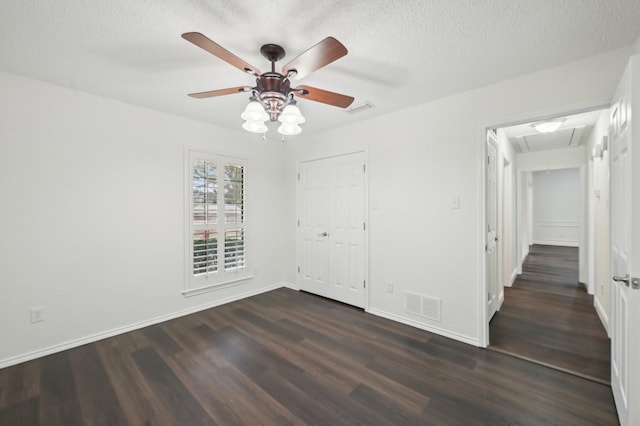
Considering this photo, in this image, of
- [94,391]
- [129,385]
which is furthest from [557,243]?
[94,391]

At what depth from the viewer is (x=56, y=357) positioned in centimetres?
241

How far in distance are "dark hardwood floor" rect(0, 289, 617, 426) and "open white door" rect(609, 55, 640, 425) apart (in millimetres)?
379

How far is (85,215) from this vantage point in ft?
8.77

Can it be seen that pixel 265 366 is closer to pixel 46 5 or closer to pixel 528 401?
pixel 528 401

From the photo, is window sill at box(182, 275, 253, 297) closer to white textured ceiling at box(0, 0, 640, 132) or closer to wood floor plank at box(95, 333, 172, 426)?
wood floor plank at box(95, 333, 172, 426)

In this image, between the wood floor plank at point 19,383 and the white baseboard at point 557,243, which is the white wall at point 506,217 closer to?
the wood floor plank at point 19,383

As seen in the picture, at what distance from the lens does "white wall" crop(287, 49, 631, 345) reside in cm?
221

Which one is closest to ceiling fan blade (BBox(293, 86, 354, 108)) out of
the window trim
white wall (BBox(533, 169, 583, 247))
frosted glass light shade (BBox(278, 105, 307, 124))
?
frosted glass light shade (BBox(278, 105, 307, 124))

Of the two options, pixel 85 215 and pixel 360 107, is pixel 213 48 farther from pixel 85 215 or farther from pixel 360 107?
pixel 85 215

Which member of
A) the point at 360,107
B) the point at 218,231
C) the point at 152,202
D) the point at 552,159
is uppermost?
the point at 360,107

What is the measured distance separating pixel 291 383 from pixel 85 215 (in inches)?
102

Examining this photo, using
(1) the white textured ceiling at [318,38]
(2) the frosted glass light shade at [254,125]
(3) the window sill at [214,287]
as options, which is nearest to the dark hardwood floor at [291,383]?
(3) the window sill at [214,287]

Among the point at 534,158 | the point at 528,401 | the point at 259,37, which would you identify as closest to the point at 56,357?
the point at 259,37

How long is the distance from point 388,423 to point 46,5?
10.5ft
